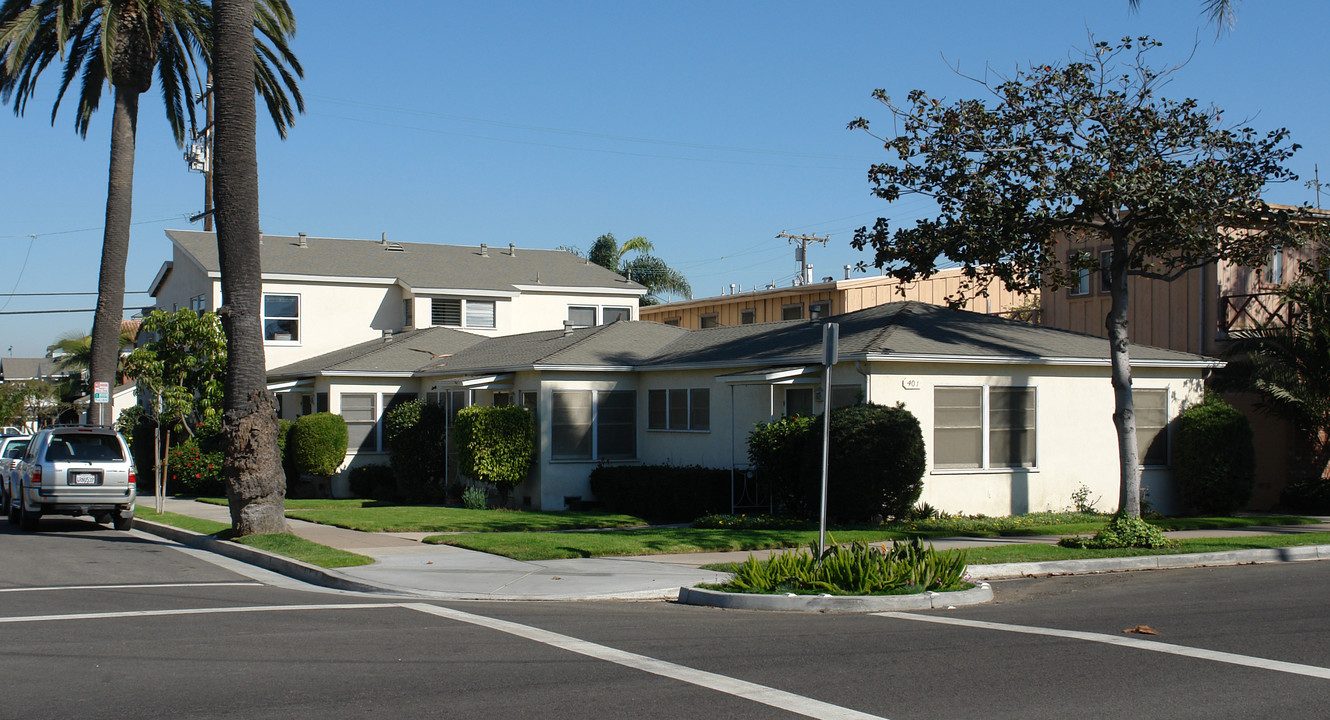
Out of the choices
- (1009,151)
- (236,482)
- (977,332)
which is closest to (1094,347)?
(977,332)

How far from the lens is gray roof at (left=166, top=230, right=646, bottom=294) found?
34.9m

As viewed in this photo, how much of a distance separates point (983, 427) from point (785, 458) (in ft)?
12.1

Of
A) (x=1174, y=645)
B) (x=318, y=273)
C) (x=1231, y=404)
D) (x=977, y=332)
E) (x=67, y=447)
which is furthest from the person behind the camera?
(x=318, y=273)

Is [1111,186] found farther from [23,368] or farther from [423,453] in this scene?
[23,368]

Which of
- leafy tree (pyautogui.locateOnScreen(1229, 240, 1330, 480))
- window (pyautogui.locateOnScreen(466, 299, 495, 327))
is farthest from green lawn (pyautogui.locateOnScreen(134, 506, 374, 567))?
leafy tree (pyautogui.locateOnScreen(1229, 240, 1330, 480))

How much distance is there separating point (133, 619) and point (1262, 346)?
2126 centimetres

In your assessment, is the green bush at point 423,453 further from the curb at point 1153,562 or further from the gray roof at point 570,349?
the curb at point 1153,562

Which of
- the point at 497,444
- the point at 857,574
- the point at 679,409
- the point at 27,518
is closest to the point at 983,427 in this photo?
the point at 679,409

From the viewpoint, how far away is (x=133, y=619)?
34.9 ft

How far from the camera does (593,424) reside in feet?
80.1

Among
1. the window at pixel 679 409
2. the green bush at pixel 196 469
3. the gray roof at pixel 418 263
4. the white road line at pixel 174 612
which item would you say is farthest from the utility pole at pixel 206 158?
the white road line at pixel 174 612

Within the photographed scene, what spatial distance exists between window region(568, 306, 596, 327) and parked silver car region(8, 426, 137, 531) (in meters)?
18.7

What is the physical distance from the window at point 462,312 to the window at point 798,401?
54.5ft

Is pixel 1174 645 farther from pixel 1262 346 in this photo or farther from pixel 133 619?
pixel 1262 346
